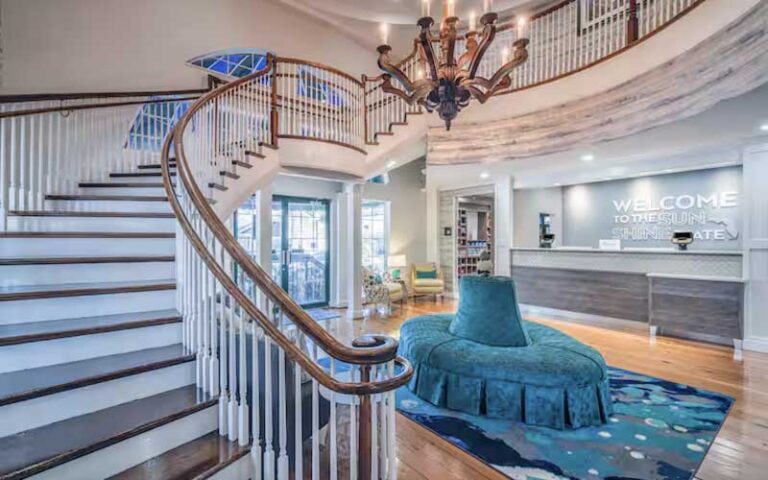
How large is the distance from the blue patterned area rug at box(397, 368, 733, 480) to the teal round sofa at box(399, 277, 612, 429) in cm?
10

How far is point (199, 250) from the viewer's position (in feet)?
5.64

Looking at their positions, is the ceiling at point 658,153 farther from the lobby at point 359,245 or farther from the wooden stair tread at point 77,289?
the wooden stair tread at point 77,289

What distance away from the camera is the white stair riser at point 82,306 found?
188 centimetres

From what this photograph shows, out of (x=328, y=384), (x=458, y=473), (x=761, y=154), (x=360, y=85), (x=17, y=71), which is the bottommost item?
(x=458, y=473)

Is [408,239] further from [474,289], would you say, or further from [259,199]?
[474,289]

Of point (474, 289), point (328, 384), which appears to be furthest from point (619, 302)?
point (328, 384)

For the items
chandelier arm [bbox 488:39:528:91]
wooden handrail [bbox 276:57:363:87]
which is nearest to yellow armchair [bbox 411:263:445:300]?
wooden handrail [bbox 276:57:363:87]

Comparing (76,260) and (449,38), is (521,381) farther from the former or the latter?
(76,260)

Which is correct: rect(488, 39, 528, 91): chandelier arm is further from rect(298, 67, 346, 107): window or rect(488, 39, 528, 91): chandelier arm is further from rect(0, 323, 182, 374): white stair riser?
rect(0, 323, 182, 374): white stair riser

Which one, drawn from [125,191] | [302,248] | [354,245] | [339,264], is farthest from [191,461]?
[339,264]

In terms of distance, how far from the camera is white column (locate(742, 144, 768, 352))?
13.7 ft

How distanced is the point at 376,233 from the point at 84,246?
586cm

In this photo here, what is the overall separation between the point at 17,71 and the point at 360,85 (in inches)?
154

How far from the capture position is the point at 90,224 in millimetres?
2779
